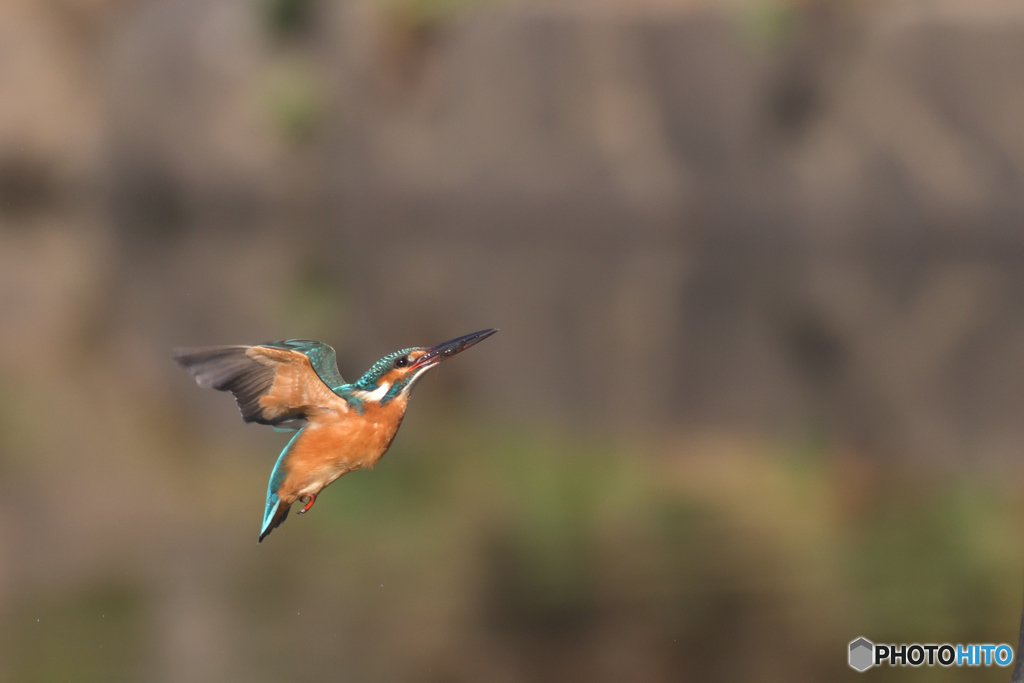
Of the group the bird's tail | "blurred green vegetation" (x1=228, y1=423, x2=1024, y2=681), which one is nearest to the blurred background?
"blurred green vegetation" (x1=228, y1=423, x2=1024, y2=681)

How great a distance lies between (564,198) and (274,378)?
581cm

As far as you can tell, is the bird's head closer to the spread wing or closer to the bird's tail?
the spread wing

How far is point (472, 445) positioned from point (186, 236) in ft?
18.2

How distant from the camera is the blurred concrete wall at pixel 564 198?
3520 millimetres

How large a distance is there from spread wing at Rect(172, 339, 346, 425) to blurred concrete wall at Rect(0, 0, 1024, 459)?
6.01 feet

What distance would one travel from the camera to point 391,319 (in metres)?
4.04

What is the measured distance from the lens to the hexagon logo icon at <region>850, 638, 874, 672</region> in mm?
1584

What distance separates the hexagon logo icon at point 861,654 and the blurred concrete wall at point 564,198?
3.38 feet

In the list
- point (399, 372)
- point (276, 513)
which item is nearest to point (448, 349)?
point (399, 372)

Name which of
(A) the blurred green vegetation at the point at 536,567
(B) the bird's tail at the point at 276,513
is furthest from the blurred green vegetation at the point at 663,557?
(B) the bird's tail at the point at 276,513

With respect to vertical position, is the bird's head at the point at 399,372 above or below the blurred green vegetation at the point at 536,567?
above

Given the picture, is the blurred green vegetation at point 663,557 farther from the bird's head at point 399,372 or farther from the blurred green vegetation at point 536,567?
the bird's head at point 399,372

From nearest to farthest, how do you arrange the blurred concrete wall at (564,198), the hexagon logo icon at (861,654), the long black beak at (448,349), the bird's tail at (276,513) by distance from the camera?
the long black beak at (448,349), the bird's tail at (276,513), the hexagon logo icon at (861,654), the blurred concrete wall at (564,198)

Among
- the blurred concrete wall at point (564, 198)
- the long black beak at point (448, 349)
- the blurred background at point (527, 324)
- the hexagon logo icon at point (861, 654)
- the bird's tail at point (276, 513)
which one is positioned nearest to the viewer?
the long black beak at point (448, 349)
